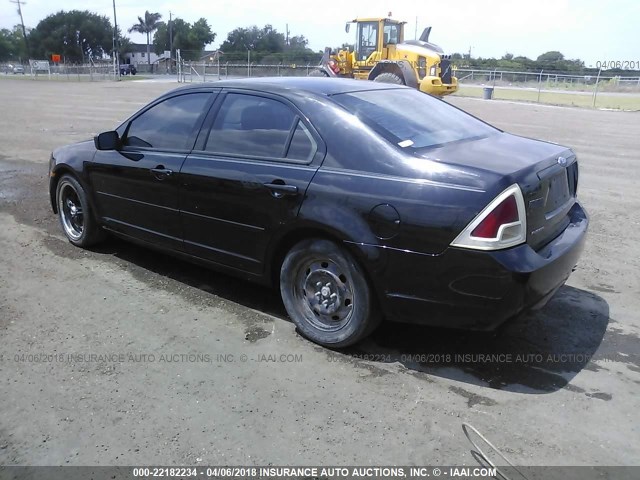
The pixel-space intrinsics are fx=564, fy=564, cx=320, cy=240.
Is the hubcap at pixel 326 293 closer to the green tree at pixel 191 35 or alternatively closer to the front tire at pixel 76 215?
the front tire at pixel 76 215

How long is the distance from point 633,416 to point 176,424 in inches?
94.9

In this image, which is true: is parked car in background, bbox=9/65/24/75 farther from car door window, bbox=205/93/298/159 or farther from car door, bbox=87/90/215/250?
car door window, bbox=205/93/298/159

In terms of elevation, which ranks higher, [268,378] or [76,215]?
[76,215]

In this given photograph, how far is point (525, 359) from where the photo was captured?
3545 mm

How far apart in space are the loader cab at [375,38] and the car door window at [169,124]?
66.2 feet

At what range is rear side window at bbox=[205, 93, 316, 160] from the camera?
373 centimetres

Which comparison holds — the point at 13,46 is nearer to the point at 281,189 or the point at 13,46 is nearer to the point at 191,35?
the point at 191,35

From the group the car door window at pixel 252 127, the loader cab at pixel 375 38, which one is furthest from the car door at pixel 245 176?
the loader cab at pixel 375 38

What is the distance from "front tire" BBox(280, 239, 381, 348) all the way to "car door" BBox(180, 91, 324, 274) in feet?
0.85

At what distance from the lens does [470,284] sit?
3.04 meters

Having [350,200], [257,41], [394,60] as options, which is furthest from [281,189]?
[257,41]

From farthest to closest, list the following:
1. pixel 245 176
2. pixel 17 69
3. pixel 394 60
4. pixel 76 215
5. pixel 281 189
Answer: pixel 17 69
pixel 394 60
pixel 76 215
pixel 245 176
pixel 281 189

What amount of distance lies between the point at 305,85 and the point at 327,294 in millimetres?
1509

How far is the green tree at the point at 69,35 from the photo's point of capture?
330 ft
